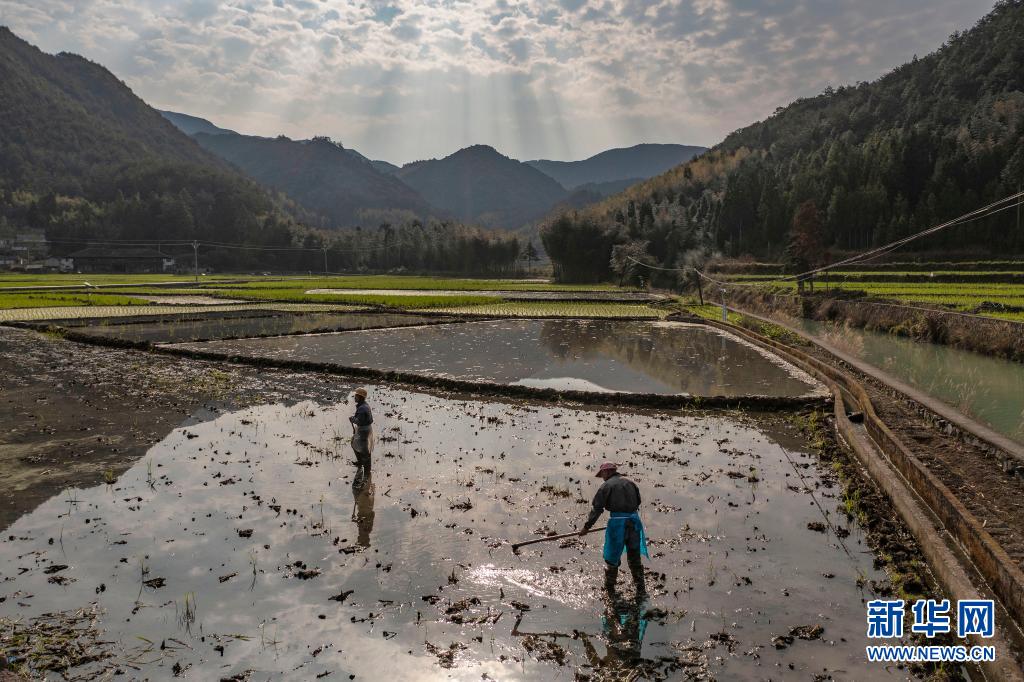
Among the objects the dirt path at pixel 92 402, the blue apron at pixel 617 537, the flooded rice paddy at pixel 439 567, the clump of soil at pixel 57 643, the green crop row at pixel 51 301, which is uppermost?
the green crop row at pixel 51 301

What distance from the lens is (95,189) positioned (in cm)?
16238

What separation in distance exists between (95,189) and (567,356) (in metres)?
181

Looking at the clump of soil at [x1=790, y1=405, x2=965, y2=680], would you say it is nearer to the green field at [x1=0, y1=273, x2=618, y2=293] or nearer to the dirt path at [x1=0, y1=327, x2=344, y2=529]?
the dirt path at [x1=0, y1=327, x2=344, y2=529]

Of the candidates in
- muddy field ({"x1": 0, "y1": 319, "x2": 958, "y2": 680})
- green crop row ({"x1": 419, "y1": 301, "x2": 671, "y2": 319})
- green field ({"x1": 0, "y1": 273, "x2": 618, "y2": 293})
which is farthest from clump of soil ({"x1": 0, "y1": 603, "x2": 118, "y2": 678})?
green field ({"x1": 0, "y1": 273, "x2": 618, "y2": 293})

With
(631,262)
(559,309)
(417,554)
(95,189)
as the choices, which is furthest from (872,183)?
(95,189)

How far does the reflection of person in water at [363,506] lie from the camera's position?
8694 mm

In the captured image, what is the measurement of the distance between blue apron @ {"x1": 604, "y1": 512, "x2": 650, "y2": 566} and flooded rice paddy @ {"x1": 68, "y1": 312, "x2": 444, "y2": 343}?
25596 millimetres

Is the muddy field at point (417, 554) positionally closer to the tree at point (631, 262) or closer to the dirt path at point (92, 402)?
the dirt path at point (92, 402)

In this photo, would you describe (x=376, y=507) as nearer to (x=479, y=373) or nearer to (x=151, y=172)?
(x=479, y=373)

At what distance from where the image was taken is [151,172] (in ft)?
545

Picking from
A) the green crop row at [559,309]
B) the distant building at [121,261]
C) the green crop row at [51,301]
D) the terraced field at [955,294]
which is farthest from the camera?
the distant building at [121,261]
